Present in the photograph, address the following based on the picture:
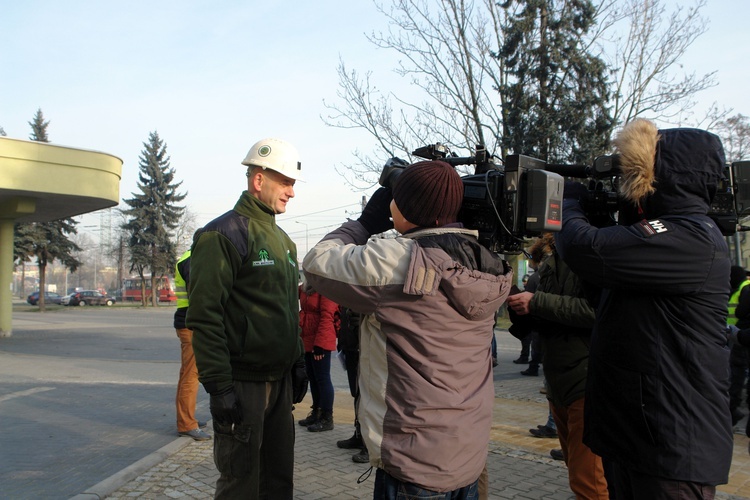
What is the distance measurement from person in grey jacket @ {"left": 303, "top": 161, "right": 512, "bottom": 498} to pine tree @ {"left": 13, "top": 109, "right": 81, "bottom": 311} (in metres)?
35.7

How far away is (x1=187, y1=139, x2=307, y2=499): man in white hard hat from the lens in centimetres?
298

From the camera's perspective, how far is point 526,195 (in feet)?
7.74

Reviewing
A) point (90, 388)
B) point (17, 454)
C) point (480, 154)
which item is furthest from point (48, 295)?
point (480, 154)

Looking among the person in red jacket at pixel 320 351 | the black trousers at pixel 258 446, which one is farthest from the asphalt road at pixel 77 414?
the black trousers at pixel 258 446

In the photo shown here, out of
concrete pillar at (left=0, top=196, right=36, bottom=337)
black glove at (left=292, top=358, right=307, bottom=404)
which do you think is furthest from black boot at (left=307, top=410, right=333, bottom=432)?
concrete pillar at (left=0, top=196, right=36, bottom=337)

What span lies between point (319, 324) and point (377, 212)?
401 centimetres

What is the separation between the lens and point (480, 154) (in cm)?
269

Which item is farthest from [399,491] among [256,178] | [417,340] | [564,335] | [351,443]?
[351,443]

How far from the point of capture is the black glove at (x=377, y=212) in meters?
2.52

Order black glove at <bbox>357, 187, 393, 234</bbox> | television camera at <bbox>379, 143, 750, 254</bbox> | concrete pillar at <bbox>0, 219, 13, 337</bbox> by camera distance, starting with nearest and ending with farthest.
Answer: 1. television camera at <bbox>379, 143, 750, 254</bbox>
2. black glove at <bbox>357, 187, 393, 234</bbox>
3. concrete pillar at <bbox>0, 219, 13, 337</bbox>

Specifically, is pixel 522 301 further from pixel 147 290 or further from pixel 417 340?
pixel 147 290

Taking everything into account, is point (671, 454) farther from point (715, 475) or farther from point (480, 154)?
point (480, 154)

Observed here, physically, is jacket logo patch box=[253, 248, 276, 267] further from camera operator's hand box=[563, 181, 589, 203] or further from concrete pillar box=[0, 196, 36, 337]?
concrete pillar box=[0, 196, 36, 337]

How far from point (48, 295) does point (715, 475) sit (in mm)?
69127
